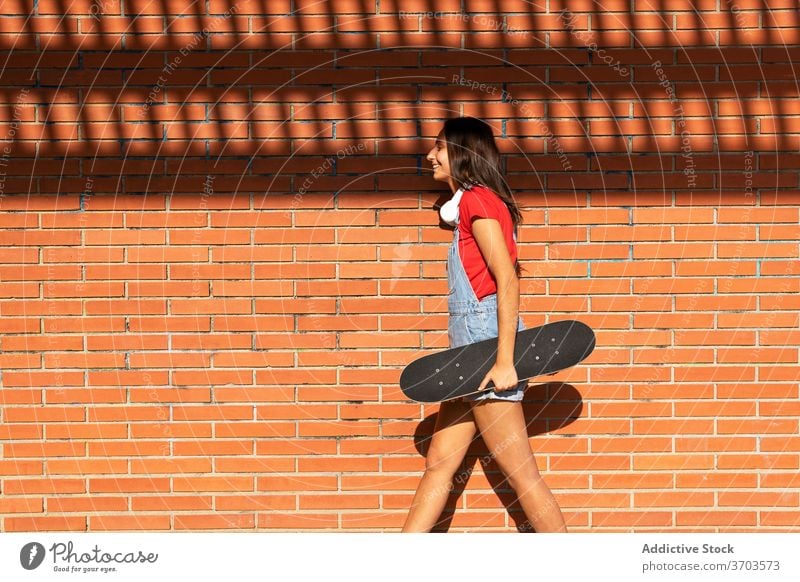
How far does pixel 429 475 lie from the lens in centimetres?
370

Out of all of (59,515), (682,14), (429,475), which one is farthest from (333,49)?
(59,515)

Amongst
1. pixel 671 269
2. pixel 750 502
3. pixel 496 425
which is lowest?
pixel 750 502

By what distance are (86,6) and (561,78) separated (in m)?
1.96

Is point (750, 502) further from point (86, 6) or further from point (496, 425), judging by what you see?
point (86, 6)

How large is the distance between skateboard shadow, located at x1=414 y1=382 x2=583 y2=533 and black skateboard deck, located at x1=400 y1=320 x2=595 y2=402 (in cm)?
39

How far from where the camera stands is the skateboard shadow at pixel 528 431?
402 centimetres

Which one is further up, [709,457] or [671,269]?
[671,269]

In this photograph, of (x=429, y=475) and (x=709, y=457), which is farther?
(x=709, y=457)

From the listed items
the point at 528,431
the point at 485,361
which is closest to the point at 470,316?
the point at 485,361

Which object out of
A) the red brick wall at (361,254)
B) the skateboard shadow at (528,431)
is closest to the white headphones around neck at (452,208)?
the red brick wall at (361,254)

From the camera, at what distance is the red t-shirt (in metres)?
3.55

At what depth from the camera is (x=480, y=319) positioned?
11.7 feet
